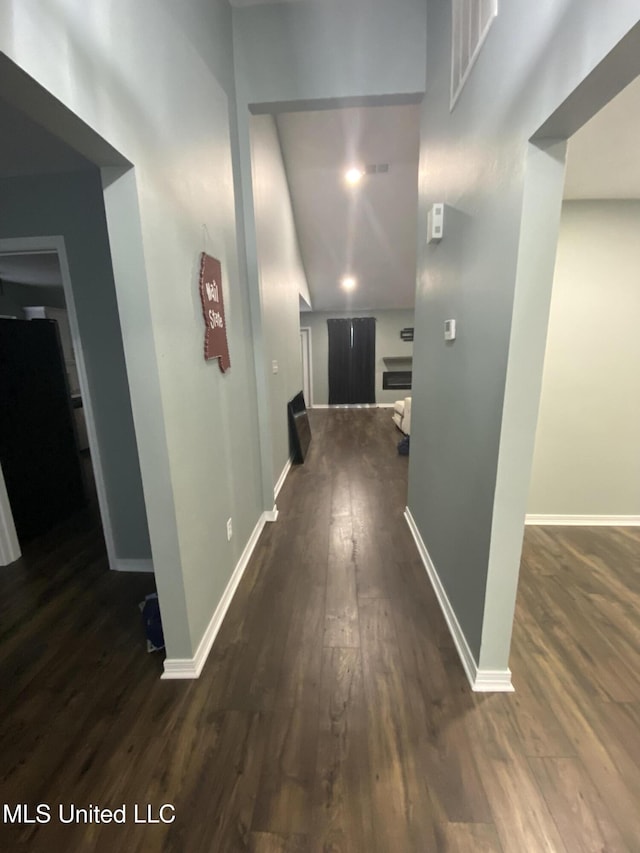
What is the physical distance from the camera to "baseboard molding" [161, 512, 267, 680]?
151 cm

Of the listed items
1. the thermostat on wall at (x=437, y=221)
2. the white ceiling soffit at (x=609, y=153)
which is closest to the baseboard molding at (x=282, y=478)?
the thermostat on wall at (x=437, y=221)

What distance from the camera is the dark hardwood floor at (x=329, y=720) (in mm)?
1028

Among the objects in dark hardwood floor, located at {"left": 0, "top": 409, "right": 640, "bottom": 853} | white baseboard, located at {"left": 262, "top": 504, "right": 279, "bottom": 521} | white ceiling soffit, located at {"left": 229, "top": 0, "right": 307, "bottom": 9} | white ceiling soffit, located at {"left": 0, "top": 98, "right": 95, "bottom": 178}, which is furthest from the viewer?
white baseboard, located at {"left": 262, "top": 504, "right": 279, "bottom": 521}

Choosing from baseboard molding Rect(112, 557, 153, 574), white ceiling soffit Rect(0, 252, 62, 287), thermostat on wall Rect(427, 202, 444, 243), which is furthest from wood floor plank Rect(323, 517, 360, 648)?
white ceiling soffit Rect(0, 252, 62, 287)

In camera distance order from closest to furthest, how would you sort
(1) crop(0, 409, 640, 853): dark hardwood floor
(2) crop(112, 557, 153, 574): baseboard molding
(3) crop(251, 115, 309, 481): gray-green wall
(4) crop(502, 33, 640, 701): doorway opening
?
(1) crop(0, 409, 640, 853): dark hardwood floor, (4) crop(502, 33, 640, 701): doorway opening, (2) crop(112, 557, 153, 574): baseboard molding, (3) crop(251, 115, 309, 481): gray-green wall

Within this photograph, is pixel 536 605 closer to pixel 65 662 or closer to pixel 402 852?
pixel 402 852

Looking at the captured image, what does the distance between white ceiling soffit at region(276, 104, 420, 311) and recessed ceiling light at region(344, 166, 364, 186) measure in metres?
0.07

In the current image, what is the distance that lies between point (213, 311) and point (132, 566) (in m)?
1.74

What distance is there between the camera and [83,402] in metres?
2.04

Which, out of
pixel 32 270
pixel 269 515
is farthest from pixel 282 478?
pixel 32 270

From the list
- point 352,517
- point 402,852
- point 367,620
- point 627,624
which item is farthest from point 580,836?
point 352,517

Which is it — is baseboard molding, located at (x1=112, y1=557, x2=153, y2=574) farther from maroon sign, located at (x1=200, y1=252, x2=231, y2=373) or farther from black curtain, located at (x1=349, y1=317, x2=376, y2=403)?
black curtain, located at (x1=349, y1=317, x2=376, y2=403)

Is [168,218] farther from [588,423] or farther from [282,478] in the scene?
[588,423]

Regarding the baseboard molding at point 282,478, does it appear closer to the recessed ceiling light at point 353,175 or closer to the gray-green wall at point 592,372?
the gray-green wall at point 592,372
